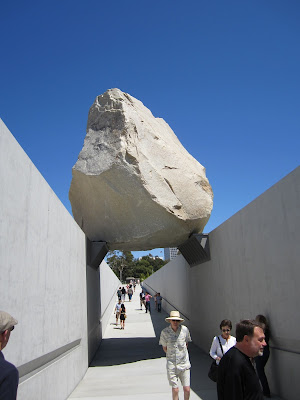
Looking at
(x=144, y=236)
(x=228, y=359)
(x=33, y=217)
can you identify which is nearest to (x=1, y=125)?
(x=33, y=217)

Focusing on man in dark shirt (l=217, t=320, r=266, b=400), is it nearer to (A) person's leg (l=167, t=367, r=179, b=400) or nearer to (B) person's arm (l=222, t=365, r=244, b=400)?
(B) person's arm (l=222, t=365, r=244, b=400)

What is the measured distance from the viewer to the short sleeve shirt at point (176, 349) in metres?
5.32

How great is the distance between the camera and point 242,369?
2.21 meters

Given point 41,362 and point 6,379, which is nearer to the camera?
point 6,379

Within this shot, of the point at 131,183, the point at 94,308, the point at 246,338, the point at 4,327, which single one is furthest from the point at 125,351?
the point at 4,327

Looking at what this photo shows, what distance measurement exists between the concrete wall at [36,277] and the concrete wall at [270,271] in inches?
139

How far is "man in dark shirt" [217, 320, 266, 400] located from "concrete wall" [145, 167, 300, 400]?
10.3 feet

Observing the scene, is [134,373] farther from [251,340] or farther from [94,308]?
[251,340]

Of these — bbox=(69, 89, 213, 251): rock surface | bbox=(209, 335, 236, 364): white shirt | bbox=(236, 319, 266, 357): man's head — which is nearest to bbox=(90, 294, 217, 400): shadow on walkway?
bbox=(209, 335, 236, 364): white shirt

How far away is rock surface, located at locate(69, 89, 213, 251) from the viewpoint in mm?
8445

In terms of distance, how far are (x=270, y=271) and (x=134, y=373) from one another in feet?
14.3

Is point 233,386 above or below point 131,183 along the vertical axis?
below

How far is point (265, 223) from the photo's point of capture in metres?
6.18

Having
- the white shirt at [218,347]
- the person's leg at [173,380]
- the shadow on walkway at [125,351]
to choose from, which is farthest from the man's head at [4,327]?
the shadow on walkway at [125,351]
